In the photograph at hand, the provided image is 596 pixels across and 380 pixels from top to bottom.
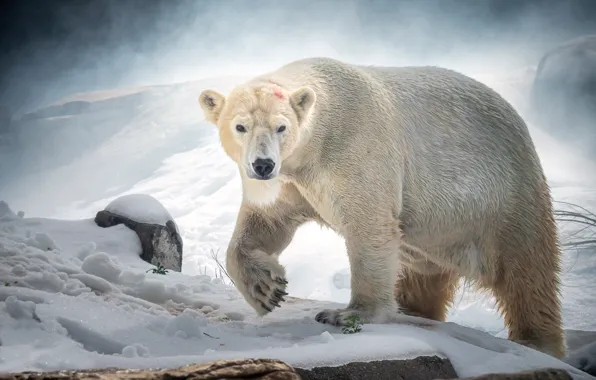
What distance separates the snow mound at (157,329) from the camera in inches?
96.8

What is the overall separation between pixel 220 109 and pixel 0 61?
11.1 ft

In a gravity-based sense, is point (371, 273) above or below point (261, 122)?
below

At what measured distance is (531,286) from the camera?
423cm

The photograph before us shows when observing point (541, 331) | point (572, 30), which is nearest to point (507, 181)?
point (541, 331)

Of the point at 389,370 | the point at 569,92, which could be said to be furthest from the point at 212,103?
the point at 569,92

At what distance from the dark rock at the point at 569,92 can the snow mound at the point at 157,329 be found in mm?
4741

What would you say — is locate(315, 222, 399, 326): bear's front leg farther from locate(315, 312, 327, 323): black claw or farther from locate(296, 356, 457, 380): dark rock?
locate(296, 356, 457, 380): dark rock

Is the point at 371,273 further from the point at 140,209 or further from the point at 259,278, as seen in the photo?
the point at 140,209

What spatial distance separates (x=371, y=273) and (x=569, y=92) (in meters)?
5.65

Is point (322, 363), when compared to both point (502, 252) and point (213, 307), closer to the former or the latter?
point (213, 307)

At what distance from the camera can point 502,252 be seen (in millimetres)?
4246

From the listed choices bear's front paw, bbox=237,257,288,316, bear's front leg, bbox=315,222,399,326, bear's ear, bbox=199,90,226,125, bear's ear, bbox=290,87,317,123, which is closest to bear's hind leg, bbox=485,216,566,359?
bear's front leg, bbox=315,222,399,326

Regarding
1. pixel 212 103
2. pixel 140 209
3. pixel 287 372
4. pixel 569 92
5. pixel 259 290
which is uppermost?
pixel 569 92

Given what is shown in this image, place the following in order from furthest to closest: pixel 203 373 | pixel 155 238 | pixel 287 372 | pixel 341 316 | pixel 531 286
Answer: pixel 155 238, pixel 531 286, pixel 341 316, pixel 287 372, pixel 203 373
